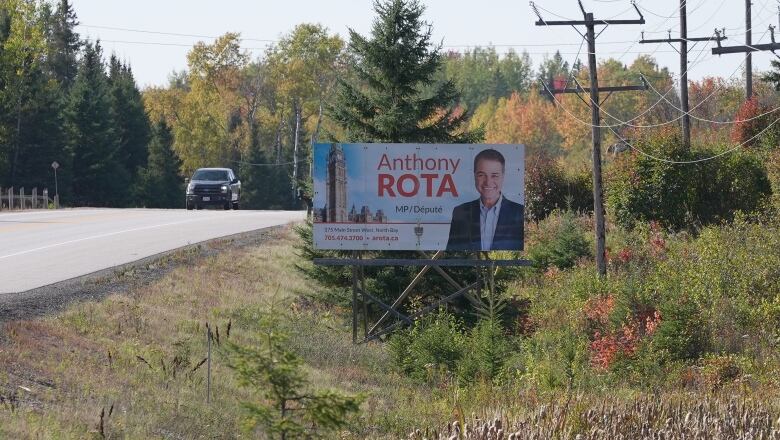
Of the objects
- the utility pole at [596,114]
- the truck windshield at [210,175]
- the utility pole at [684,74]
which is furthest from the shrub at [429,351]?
the truck windshield at [210,175]

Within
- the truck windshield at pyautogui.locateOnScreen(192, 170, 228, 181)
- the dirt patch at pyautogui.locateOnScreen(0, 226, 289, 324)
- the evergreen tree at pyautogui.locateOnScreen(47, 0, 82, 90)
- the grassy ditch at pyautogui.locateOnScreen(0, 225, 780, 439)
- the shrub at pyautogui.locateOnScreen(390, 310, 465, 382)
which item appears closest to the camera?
the grassy ditch at pyautogui.locateOnScreen(0, 225, 780, 439)

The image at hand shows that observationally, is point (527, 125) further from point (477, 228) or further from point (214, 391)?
point (214, 391)

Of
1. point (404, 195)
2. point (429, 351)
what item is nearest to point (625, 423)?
point (429, 351)

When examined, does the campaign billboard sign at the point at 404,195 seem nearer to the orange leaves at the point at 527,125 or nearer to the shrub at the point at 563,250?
the shrub at the point at 563,250

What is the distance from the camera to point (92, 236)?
33.9 metres

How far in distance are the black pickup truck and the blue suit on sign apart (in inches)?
1284

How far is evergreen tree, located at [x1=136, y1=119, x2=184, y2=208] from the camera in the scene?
271 ft

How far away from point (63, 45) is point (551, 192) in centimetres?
7359

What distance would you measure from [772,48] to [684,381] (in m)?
11.8

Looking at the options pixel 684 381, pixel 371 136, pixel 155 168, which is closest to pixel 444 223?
pixel 371 136

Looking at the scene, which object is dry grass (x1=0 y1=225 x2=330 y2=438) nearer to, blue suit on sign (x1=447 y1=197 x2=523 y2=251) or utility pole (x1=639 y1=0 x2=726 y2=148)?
blue suit on sign (x1=447 y1=197 x2=523 y2=251)

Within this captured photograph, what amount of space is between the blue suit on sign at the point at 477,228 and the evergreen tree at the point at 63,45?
84.1 metres

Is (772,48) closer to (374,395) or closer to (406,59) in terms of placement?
(406,59)

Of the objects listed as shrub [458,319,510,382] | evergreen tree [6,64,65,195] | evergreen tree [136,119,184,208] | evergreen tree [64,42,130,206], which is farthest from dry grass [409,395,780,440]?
evergreen tree [136,119,184,208]
